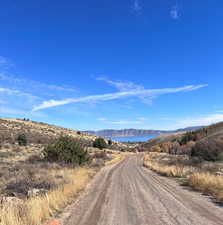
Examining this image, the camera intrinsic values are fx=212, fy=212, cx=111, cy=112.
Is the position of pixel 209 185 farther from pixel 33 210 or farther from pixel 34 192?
pixel 33 210

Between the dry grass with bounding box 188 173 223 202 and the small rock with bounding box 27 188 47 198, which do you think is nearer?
the small rock with bounding box 27 188 47 198

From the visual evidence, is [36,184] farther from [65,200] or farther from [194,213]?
[194,213]

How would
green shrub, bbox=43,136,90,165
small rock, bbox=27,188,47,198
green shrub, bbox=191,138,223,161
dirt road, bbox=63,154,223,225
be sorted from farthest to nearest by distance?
1. green shrub, bbox=191,138,223,161
2. green shrub, bbox=43,136,90,165
3. small rock, bbox=27,188,47,198
4. dirt road, bbox=63,154,223,225

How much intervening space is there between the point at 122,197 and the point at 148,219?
379 centimetres

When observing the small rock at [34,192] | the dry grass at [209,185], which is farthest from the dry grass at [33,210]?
the dry grass at [209,185]

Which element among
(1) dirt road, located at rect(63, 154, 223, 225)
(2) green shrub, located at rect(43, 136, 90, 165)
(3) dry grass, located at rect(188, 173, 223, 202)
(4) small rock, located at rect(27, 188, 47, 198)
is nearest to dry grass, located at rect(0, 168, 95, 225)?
(1) dirt road, located at rect(63, 154, 223, 225)

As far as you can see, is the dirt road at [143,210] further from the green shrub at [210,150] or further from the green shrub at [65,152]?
the green shrub at [210,150]

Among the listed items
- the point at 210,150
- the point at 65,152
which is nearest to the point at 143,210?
the point at 65,152

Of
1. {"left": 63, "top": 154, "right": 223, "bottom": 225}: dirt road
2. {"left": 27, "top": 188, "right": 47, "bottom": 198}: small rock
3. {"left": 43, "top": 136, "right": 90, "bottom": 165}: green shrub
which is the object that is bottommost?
{"left": 63, "top": 154, "right": 223, "bottom": 225}: dirt road

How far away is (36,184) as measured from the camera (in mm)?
11320

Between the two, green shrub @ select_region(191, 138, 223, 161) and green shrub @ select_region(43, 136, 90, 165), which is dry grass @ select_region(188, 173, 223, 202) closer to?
green shrub @ select_region(191, 138, 223, 161)

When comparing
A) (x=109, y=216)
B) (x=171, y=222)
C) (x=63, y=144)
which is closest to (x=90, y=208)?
(x=109, y=216)

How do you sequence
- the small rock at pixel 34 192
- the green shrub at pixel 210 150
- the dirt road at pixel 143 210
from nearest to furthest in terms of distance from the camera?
the dirt road at pixel 143 210
the small rock at pixel 34 192
the green shrub at pixel 210 150

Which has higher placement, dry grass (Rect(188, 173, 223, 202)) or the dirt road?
dry grass (Rect(188, 173, 223, 202))
